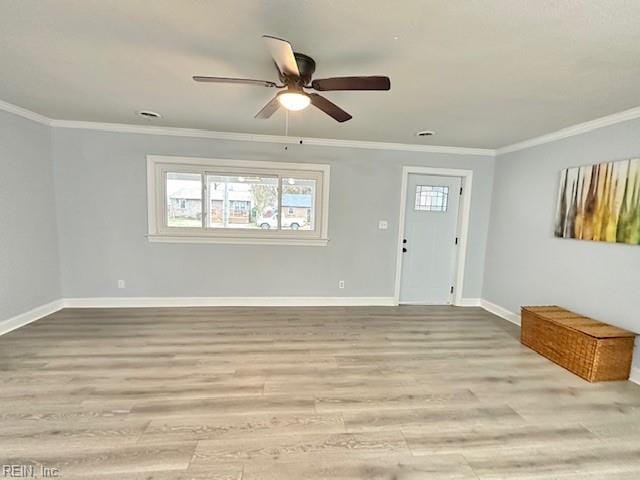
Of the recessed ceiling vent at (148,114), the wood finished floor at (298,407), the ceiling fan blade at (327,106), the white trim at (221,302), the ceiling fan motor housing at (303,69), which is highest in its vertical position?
the recessed ceiling vent at (148,114)

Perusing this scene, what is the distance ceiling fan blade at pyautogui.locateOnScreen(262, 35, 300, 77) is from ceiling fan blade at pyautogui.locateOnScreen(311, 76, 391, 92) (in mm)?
171

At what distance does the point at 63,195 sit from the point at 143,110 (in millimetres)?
1779

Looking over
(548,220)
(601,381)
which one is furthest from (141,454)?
Result: (548,220)

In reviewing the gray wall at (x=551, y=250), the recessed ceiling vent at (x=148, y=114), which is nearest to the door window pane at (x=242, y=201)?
the recessed ceiling vent at (x=148, y=114)

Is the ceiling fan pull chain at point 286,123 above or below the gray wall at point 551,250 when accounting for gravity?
above

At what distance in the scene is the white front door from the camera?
4.53 metres

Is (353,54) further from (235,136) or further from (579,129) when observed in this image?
(579,129)

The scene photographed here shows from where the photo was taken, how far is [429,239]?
460cm

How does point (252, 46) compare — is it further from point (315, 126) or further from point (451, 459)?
point (451, 459)

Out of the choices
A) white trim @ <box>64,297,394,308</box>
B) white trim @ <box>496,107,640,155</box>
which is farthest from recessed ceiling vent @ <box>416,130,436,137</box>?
white trim @ <box>64,297,394,308</box>

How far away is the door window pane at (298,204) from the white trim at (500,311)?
2.91 m

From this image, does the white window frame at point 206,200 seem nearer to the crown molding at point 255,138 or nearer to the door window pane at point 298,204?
the door window pane at point 298,204

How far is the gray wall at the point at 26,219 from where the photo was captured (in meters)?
3.12

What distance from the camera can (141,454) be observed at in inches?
64.9
